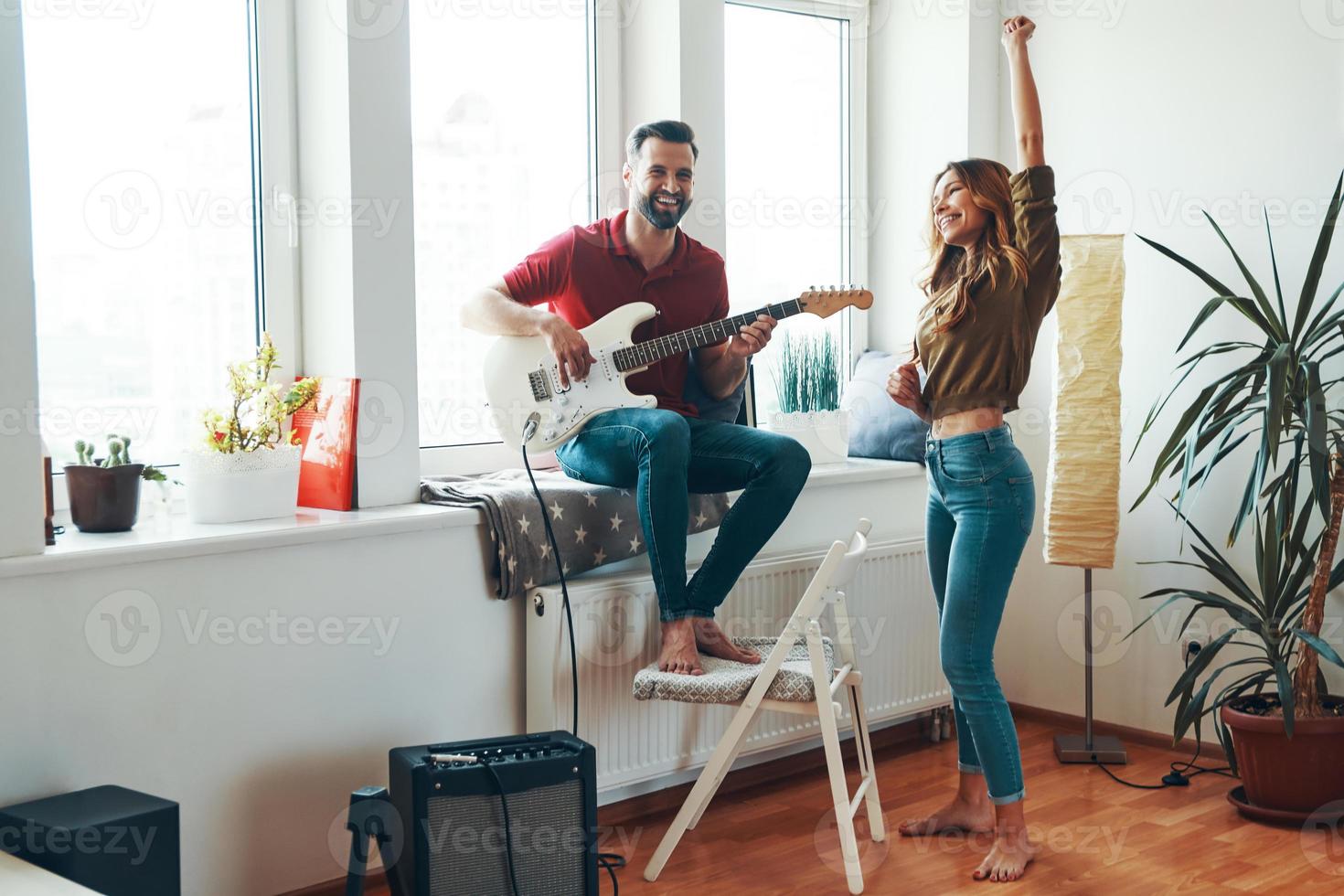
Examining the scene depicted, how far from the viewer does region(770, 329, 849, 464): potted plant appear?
3457 mm

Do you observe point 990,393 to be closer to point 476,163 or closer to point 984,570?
point 984,570

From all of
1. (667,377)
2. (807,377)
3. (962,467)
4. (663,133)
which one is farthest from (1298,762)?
(663,133)

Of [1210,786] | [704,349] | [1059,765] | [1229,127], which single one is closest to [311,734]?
[704,349]

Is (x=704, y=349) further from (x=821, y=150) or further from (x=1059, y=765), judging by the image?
(x=1059, y=765)

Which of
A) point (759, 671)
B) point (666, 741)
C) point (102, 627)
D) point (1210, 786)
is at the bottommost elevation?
point (1210, 786)

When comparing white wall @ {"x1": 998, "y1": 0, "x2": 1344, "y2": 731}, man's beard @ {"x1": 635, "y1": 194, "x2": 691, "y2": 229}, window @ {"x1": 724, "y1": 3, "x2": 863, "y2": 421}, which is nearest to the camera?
man's beard @ {"x1": 635, "y1": 194, "x2": 691, "y2": 229}

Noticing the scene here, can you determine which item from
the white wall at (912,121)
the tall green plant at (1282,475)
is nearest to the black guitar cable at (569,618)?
the tall green plant at (1282,475)

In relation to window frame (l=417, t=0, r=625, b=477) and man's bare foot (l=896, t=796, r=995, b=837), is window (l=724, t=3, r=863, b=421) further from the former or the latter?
man's bare foot (l=896, t=796, r=995, b=837)

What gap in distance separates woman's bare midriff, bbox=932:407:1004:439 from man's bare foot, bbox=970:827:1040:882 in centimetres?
81

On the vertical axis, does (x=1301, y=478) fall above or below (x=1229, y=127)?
below

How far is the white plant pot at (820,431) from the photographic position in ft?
11.4

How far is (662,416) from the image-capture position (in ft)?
8.55

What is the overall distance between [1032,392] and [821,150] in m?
0.96

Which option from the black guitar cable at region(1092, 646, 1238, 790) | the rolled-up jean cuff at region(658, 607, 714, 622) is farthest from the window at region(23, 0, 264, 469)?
the black guitar cable at region(1092, 646, 1238, 790)
